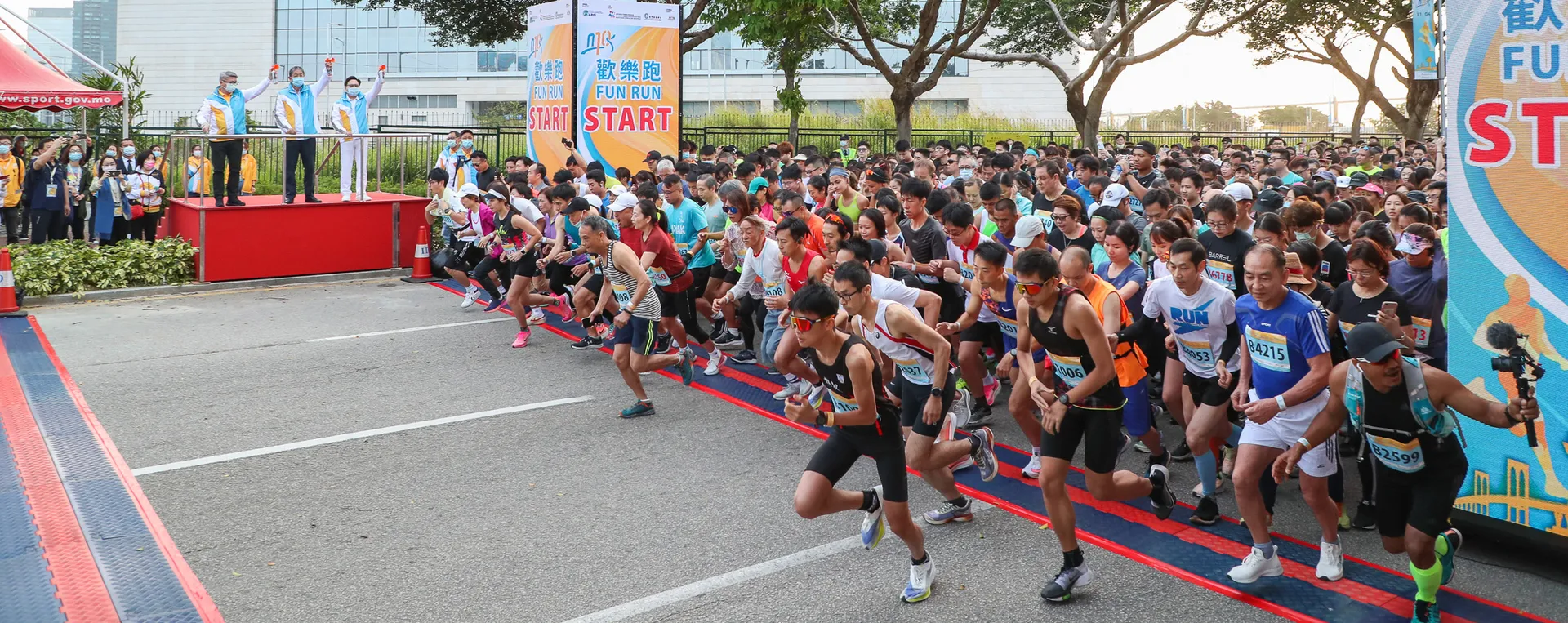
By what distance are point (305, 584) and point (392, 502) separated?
1.32 m

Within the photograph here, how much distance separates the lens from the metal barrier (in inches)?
643

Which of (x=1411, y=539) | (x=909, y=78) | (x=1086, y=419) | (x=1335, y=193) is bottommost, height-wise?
(x=1411, y=539)

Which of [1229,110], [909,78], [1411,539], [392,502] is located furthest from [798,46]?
[1229,110]

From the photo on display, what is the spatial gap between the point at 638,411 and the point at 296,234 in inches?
346

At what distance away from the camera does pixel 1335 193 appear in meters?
11.7

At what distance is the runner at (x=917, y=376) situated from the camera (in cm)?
618

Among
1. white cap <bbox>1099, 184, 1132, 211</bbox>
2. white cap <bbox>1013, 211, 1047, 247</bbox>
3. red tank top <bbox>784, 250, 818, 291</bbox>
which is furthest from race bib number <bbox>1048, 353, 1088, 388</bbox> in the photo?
white cap <bbox>1099, 184, 1132, 211</bbox>

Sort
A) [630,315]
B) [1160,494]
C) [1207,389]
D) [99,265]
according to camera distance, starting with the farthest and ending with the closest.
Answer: [99,265] < [630,315] < [1207,389] < [1160,494]

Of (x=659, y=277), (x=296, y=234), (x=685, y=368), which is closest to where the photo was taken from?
(x=685, y=368)

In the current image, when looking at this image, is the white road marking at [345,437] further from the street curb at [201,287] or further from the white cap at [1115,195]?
the street curb at [201,287]

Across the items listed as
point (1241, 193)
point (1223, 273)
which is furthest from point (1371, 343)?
point (1241, 193)

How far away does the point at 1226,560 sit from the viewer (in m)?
6.28

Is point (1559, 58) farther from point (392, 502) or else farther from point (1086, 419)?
point (392, 502)

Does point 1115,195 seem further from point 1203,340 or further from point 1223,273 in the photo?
point 1203,340
